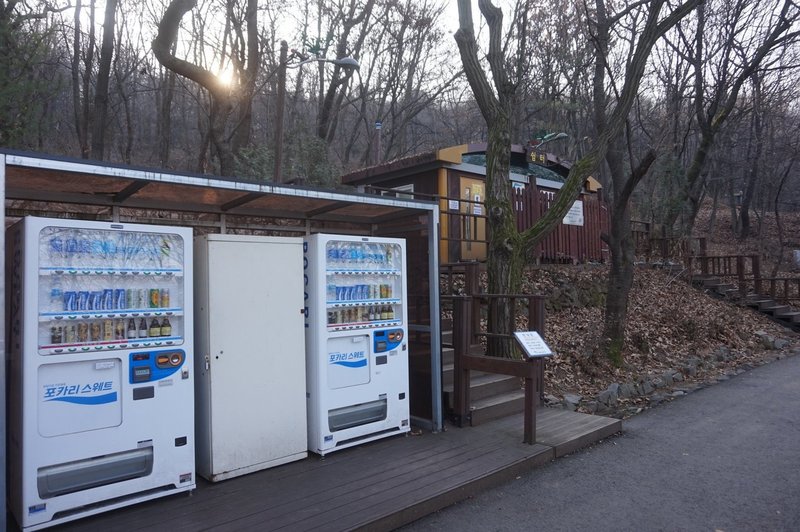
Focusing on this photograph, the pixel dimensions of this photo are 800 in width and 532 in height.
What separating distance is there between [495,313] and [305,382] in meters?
3.65

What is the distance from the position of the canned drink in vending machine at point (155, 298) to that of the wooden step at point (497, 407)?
154 inches

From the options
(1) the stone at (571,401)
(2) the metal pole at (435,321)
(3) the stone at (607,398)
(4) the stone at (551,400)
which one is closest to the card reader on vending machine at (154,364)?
(2) the metal pole at (435,321)

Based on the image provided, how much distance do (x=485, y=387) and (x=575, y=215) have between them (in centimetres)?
915

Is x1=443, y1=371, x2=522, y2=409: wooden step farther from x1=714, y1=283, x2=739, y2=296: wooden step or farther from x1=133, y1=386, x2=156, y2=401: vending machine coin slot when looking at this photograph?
x1=714, y1=283, x2=739, y2=296: wooden step

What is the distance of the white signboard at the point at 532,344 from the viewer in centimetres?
604

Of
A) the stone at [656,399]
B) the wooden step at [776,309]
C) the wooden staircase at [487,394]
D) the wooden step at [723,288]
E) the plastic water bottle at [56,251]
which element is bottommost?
the stone at [656,399]

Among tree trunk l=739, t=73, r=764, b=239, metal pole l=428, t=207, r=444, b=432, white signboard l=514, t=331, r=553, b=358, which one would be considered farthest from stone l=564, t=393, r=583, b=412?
tree trunk l=739, t=73, r=764, b=239

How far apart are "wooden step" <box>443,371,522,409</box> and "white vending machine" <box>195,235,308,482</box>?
6.88ft

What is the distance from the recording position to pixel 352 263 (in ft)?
19.9

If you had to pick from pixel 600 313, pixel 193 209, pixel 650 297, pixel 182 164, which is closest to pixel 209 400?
pixel 193 209

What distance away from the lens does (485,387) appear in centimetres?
737

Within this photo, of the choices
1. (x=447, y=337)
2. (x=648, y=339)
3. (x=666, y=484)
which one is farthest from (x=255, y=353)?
(x=648, y=339)

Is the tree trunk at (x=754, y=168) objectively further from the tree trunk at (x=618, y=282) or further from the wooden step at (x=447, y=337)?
the wooden step at (x=447, y=337)

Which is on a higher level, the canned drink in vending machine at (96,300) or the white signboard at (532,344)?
the canned drink in vending machine at (96,300)
